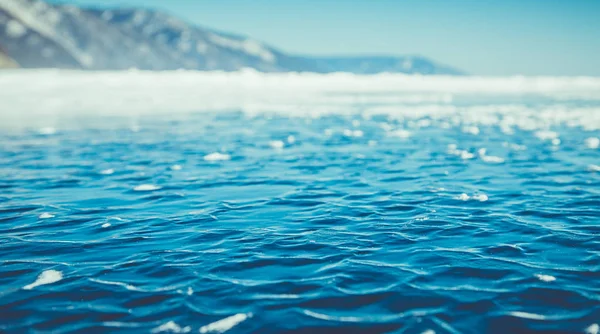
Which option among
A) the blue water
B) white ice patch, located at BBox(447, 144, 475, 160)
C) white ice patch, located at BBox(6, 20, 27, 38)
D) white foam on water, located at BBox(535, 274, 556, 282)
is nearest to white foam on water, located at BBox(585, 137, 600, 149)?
the blue water

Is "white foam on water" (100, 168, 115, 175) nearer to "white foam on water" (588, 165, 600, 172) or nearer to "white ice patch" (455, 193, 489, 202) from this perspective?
"white ice patch" (455, 193, 489, 202)

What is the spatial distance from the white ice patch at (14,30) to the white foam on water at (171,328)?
739 ft

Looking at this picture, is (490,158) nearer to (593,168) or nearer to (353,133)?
(593,168)

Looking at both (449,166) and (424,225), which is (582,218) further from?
(449,166)

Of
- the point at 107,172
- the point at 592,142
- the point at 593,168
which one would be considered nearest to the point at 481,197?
the point at 593,168

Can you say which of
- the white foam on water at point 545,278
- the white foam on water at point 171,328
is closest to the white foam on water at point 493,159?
the white foam on water at point 545,278

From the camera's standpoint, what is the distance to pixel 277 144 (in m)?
14.0

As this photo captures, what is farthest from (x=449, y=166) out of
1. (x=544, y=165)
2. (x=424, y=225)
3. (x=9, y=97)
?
(x=9, y=97)

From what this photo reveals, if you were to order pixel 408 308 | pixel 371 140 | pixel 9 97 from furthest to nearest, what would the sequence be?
1. pixel 9 97
2. pixel 371 140
3. pixel 408 308

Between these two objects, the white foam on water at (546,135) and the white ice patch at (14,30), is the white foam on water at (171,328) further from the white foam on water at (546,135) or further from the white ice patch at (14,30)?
the white ice patch at (14,30)

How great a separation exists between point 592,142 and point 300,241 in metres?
12.6

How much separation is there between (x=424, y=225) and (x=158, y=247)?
3491 mm

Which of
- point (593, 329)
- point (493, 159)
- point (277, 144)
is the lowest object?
point (593, 329)

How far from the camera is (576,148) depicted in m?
13.3
